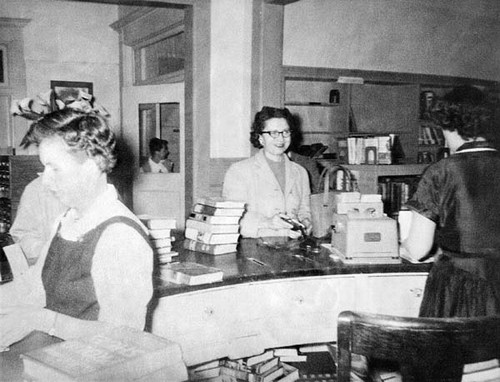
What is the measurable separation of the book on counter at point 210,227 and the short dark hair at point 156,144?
137 inches

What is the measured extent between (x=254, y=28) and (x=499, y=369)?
3606 millimetres

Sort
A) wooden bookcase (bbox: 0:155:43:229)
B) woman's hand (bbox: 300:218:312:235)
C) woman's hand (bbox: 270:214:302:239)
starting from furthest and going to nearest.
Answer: wooden bookcase (bbox: 0:155:43:229)
woman's hand (bbox: 300:218:312:235)
woman's hand (bbox: 270:214:302:239)

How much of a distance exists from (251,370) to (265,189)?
1.34 m

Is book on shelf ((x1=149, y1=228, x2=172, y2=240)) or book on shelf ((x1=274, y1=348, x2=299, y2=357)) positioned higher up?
book on shelf ((x1=149, y1=228, x2=172, y2=240))

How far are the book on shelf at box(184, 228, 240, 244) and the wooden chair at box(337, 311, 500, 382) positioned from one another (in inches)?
71.1

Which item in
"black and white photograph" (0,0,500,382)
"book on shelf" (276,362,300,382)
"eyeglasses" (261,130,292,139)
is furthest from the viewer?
"eyeglasses" (261,130,292,139)

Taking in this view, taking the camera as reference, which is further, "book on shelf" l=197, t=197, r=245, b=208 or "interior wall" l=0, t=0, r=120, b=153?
"interior wall" l=0, t=0, r=120, b=153

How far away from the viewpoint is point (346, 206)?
288 centimetres

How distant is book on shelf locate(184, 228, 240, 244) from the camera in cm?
282

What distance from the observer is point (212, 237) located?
2.82 meters

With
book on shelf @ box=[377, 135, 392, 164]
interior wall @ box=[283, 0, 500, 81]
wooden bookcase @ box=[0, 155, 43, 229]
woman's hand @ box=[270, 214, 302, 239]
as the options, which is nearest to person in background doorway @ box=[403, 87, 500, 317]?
woman's hand @ box=[270, 214, 302, 239]

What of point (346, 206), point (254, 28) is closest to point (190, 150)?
point (254, 28)

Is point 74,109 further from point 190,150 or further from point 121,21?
point 121,21

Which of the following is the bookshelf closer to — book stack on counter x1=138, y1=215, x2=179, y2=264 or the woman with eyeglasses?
the woman with eyeglasses
